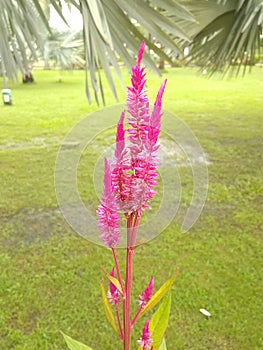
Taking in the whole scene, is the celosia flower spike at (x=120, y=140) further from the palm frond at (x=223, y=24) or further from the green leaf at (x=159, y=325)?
the palm frond at (x=223, y=24)

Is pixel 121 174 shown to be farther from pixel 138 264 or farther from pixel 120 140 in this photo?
pixel 138 264

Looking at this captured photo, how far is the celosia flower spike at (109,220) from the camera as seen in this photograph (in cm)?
38

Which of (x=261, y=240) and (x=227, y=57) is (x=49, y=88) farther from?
(x=261, y=240)

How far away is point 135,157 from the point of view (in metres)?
0.36

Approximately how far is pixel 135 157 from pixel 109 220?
7cm

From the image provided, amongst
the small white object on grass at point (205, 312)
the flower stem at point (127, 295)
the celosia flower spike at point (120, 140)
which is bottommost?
the small white object on grass at point (205, 312)

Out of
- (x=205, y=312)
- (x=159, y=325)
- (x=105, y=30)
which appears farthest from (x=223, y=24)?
(x=159, y=325)

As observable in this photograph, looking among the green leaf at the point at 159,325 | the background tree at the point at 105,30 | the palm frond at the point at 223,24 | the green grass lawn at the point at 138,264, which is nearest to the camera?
the green leaf at the point at 159,325

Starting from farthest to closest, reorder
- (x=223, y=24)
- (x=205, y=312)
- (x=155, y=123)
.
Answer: (x=223, y=24) → (x=205, y=312) → (x=155, y=123)

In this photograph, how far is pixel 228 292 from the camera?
1930 millimetres

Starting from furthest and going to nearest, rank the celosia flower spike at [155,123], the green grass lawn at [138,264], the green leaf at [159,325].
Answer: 1. the green grass lawn at [138,264]
2. the green leaf at [159,325]
3. the celosia flower spike at [155,123]

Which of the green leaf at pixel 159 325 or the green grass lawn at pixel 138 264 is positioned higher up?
the green leaf at pixel 159 325

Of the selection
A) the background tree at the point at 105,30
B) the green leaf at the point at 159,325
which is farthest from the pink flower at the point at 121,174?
the background tree at the point at 105,30

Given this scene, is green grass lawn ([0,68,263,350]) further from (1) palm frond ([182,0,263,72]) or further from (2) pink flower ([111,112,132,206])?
(1) palm frond ([182,0,263,72])
